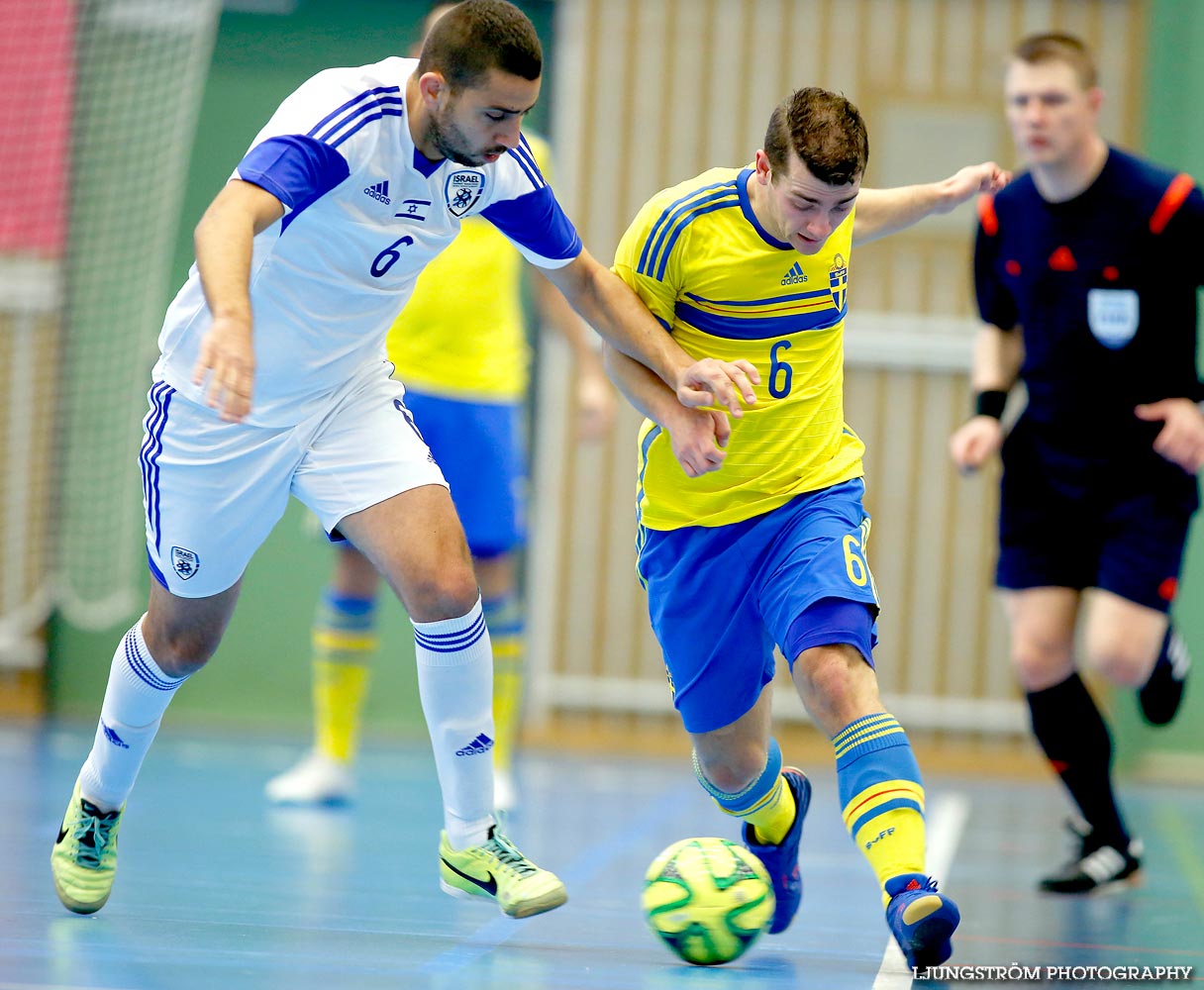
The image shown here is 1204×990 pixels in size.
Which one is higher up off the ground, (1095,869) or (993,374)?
(993,374)

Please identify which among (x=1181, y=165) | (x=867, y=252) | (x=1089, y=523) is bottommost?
(x=1089, y=523)

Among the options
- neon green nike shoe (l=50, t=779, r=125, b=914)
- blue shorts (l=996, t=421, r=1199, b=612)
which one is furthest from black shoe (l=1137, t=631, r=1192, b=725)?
neon green nike shoe (l=50, t=779, r=125, b=914)

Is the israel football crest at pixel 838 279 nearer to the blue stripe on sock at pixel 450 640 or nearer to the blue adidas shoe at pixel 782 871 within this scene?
the blue stripe on sock at pixel 450 640

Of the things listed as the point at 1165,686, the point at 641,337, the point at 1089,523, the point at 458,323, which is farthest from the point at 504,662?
the point at 641,337

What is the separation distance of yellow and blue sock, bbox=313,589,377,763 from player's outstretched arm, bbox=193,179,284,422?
2832 millimetres

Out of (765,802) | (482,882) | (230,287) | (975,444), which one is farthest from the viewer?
(975,444)

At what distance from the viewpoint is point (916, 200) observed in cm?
363

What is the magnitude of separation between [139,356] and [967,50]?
432cm

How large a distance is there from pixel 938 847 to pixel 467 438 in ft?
6.63

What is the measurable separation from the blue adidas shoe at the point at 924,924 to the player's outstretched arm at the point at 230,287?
4.48 ft

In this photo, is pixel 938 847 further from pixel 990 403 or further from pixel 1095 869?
pixel 990 403

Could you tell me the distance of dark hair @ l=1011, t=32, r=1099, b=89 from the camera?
4602mm

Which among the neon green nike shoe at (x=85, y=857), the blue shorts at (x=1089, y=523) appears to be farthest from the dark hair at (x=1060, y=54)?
the neon green nike shoe at (x=85, y=857)

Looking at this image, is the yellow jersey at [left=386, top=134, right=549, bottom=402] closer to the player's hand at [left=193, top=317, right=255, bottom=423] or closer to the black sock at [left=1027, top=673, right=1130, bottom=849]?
the black sock at [left=1027, top=673, right=1130, bottom=849]
